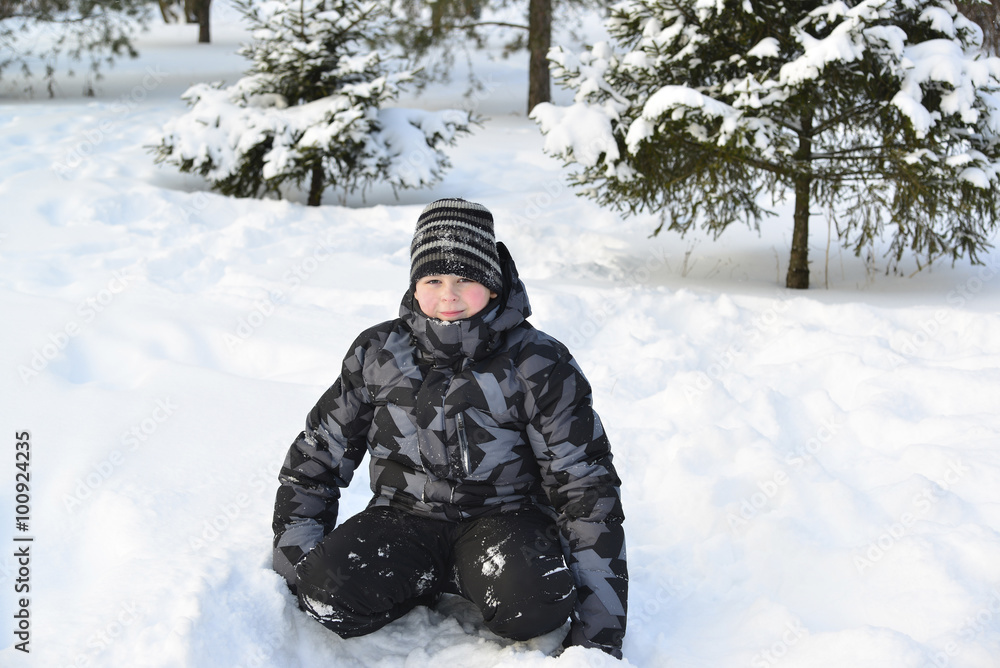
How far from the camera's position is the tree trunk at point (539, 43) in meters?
9.96

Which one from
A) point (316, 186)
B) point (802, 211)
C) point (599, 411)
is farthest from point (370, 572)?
point (316, 186)

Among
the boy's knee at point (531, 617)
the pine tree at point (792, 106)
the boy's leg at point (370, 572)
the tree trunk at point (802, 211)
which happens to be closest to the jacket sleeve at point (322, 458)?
the boy's leg at point (370, 572)

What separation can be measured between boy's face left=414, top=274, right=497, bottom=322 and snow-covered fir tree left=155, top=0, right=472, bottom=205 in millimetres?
4533

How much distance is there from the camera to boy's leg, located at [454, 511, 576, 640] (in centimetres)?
190

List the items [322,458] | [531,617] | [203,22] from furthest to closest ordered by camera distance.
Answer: [203,22] → [322,458] → [531,617]

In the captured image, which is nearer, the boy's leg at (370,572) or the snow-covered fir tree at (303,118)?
the boy's leg at (370,572)

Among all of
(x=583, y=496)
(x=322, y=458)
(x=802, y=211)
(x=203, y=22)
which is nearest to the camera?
(x=583, y=496)

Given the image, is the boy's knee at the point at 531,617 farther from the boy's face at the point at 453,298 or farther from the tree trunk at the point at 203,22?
the tree trunk at the point at 203,22

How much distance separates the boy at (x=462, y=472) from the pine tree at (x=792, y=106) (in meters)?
2.93

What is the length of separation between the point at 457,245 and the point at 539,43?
8.92m

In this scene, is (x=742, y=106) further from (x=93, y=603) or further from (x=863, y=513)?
(x=93, y=603)

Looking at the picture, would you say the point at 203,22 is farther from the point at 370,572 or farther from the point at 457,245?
the point at 370,572

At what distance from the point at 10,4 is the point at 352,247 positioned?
7.17 meters

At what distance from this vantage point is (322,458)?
86.2 inches
